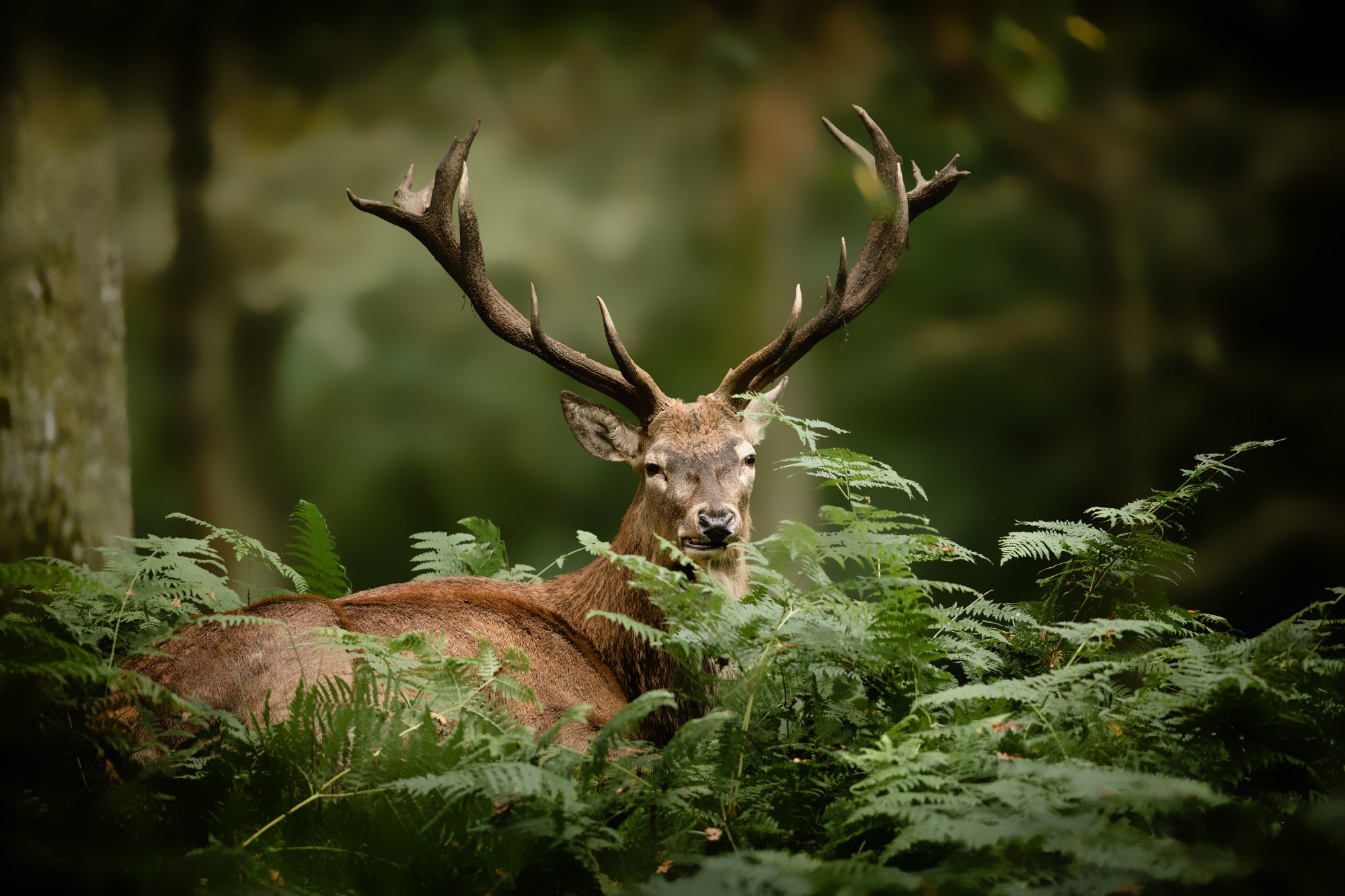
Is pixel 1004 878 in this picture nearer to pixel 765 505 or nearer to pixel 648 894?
pixel 648 894

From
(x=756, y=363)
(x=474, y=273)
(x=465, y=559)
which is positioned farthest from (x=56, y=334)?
(x=756, y=363)

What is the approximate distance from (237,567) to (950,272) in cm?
707

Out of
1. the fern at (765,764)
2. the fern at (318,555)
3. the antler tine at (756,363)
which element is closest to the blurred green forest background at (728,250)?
the antler tine at (756,363)

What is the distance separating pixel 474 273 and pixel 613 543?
56.6 inches

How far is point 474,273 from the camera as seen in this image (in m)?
4.85

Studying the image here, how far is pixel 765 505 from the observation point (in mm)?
7746

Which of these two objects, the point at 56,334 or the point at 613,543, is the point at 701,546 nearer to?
the point at 613,543

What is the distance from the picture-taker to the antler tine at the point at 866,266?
4.65 m

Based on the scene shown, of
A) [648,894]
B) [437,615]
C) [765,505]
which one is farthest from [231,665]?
[765,505]

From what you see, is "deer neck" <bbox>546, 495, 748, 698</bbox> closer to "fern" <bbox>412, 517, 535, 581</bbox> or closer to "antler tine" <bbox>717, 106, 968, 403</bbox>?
"fern" <bbox>412, 517, 535, 581</bbox>

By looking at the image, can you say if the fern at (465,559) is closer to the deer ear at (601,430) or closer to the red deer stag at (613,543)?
the red deer stag at (613,543)

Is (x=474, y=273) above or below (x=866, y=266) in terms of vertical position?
below

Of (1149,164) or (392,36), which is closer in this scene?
(1149,164)

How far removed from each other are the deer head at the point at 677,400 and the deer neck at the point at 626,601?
0.02 metres
